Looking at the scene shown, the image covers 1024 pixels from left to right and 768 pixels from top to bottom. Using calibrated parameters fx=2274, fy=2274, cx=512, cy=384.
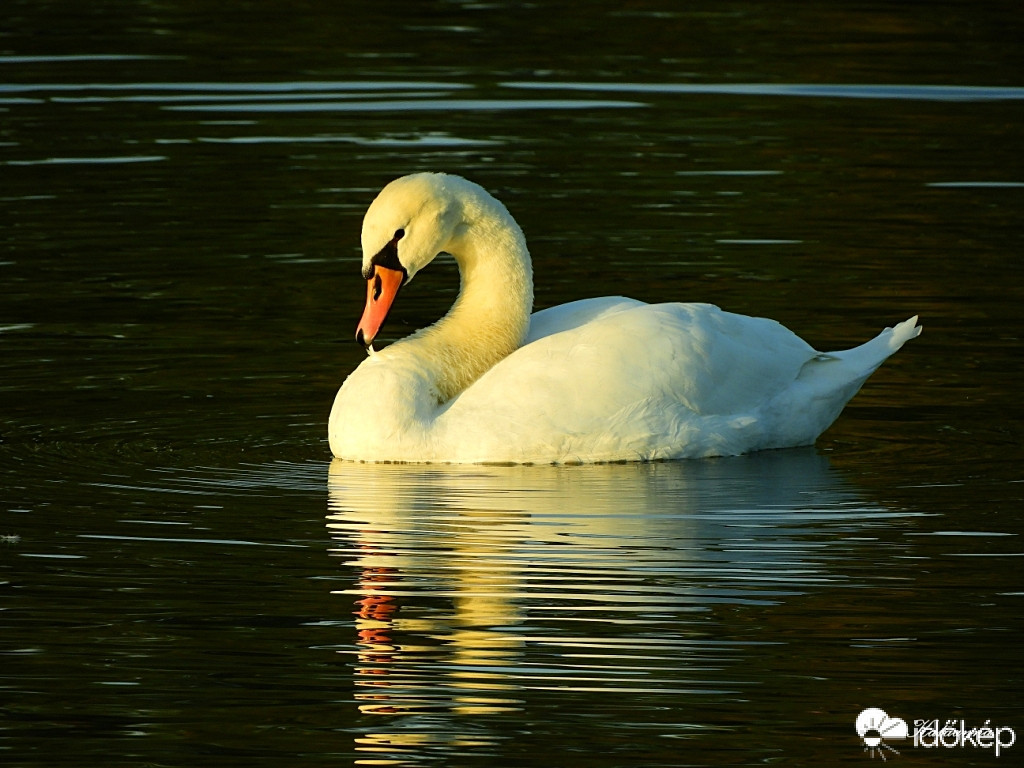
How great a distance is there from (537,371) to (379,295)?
841 mm

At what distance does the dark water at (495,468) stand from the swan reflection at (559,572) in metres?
0.02

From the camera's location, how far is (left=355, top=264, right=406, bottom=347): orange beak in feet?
34.1

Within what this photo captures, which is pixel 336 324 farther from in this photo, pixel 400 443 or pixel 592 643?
pixel 592 643

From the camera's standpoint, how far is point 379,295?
412 inches

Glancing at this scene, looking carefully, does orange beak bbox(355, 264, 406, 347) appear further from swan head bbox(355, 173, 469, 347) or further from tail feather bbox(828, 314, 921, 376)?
tail feather bbox(828, 314, 921, 376)

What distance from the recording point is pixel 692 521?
9.21 metres

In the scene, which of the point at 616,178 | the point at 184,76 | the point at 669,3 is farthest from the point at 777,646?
the point at 669,3

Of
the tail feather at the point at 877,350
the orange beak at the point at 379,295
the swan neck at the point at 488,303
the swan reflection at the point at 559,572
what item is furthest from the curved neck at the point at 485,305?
the tail feather at the point at 877,350

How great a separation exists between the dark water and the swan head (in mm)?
813

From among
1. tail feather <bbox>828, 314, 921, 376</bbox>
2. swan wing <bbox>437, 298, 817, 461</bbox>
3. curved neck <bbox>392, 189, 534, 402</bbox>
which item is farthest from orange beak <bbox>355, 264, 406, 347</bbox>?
tail feather <bbox>828, 314, 921, 376</bbox>

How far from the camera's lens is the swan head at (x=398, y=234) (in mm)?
10422

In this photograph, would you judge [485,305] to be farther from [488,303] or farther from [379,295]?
[379,295]

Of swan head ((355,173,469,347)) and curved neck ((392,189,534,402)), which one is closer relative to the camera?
swan head ((355,173,469,347))

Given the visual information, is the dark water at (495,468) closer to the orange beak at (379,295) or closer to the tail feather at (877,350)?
the tail feather at (877,350)
